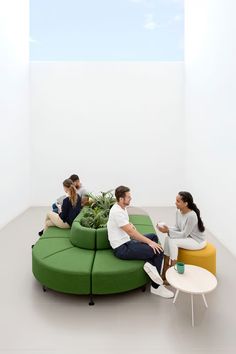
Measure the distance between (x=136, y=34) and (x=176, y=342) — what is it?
7853mm

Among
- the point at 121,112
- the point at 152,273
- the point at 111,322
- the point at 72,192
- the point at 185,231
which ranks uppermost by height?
the point at 121,112

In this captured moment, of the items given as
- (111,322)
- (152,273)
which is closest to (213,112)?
(152,273)

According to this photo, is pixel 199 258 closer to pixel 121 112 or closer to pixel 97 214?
pixel 97 214

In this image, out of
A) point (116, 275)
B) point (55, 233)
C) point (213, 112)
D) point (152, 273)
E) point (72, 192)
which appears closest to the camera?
point (116, 275)

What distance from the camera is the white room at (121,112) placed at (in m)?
4.94

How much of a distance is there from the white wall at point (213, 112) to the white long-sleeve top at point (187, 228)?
1324mm

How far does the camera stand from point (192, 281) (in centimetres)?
251

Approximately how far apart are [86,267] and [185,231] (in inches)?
53.1

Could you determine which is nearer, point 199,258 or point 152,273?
point 152,273

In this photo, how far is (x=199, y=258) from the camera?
125 inches

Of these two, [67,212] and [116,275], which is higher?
[67,212]

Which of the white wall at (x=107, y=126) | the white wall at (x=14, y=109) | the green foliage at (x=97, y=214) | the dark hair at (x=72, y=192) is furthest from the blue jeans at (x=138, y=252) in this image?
the white wall at (x=107, y=126)

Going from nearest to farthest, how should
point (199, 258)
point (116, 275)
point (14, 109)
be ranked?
1. point (116, 275)
2. point (199, 258)
3. point (14, 109)

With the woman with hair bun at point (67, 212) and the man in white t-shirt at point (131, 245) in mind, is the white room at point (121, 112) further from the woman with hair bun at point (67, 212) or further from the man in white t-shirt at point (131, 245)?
the man in white t-shirt at point (131, 245)
